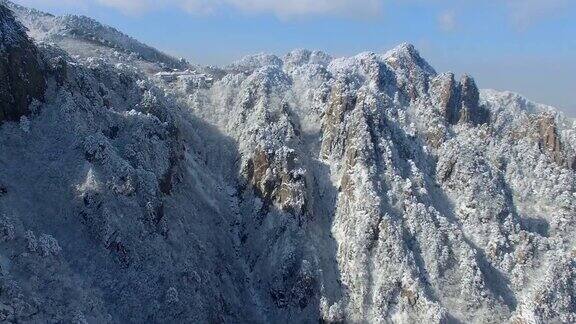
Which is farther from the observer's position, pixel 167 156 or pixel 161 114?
pixel 161 114

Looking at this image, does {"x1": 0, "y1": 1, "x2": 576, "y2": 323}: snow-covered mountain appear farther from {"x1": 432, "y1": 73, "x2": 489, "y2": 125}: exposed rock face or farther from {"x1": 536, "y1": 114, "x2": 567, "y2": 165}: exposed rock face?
{"x1": 432, "y1": 73, "x2": 489, "y2": 125}: exposed rock face

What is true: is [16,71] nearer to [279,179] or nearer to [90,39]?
[279,179]

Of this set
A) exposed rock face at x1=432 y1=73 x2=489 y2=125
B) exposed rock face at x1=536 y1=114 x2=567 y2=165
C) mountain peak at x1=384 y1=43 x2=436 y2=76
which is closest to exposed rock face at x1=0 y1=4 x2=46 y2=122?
exposed rock face at x1=432 y1=73 x2=489 y2=125

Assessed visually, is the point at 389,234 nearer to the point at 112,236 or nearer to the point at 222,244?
the point at 222,244

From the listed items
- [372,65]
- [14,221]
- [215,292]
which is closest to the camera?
[14,221]

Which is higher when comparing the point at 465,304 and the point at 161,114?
the point at 161,114

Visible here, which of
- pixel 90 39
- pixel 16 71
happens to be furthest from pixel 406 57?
pixel 16 71

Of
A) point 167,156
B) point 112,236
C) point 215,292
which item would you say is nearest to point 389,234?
point 215,292

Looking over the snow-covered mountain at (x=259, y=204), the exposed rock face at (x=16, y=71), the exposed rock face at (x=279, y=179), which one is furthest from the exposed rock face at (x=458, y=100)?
the exposed rock face at (x=16, y=71)
